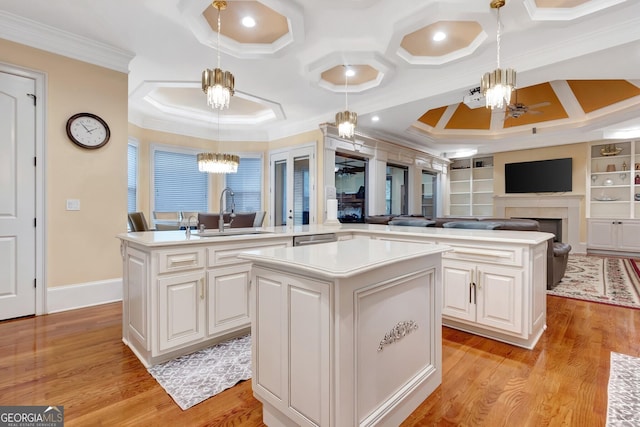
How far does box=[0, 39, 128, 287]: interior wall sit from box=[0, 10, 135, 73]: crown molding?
0.06 meters

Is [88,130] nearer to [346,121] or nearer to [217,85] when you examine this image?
[217,85]

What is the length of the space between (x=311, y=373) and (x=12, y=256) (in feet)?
11.5

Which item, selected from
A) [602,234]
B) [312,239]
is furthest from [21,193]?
[602,234]

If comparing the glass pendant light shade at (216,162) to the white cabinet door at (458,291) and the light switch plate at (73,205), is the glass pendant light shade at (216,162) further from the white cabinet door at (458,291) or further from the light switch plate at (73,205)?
the white cabinet door at (458,291)

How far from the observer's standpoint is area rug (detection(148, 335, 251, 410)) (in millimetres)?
1835

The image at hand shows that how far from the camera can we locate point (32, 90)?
314cm

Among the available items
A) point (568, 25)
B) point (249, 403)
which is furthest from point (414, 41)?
point (249, 403)

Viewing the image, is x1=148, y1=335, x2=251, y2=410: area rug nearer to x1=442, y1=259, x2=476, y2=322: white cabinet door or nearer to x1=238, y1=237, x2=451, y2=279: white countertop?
x1=238, y1=237, x2=451, y2=279: white countertop

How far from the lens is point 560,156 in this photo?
7.76m

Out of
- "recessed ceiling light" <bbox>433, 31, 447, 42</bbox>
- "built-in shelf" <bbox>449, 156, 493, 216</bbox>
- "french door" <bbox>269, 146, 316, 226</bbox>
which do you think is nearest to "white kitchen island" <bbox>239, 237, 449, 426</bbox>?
"recessed ceiling light" <bbox>433, 31, 447, 42</bbox>

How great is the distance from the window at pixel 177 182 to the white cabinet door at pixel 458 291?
5.69 metres

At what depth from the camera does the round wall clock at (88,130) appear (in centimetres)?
335

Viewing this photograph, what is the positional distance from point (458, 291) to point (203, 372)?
223 cm

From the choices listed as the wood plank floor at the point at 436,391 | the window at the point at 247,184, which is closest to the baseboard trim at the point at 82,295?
the wood plank floor at the point at 436,391
